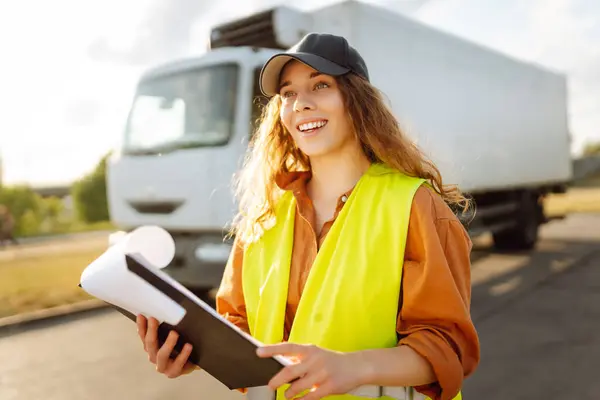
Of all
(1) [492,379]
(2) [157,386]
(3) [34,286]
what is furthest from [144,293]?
(3) [34,286]

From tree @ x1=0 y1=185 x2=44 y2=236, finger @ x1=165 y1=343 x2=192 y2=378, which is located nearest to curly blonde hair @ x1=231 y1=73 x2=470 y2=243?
finger @ x1=165 y1=343 x2=192 y2=378

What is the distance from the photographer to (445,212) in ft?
5.01

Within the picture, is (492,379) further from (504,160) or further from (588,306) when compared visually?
(504,160)

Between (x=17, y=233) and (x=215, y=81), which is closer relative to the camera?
(x=215, y=81)

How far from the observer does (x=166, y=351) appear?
4.64 feet

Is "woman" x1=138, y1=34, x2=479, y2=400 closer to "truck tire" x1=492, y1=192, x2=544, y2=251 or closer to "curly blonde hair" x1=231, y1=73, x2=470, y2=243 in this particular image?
"curly blonde hair" x1=231, y1=73, x2=470, y2=243

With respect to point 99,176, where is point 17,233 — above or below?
below

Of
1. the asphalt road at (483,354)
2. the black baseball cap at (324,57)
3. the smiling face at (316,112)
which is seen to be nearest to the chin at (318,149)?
the smiling face at (316,112)

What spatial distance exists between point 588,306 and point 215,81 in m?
4.75

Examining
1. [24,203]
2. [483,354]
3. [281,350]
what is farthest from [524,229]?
[24,203]

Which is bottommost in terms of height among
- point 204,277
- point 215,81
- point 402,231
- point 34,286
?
point 34,286

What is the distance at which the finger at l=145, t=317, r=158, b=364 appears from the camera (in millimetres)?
1360

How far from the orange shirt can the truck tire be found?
32.3ft

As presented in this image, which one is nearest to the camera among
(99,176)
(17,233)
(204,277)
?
(204,277)
